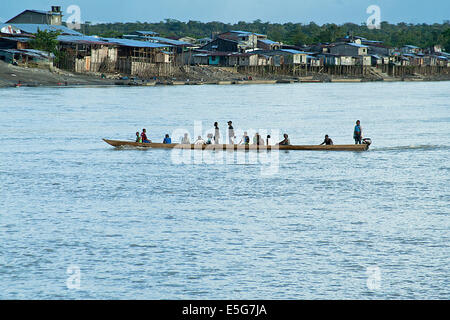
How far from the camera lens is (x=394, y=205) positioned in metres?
26.7

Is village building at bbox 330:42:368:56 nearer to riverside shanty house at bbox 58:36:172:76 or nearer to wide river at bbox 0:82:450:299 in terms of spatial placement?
riverside shanty house at bbox 58:36:172:76

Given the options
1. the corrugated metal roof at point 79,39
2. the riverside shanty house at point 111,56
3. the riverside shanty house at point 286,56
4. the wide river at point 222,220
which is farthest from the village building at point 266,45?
the wide river at point 222,220

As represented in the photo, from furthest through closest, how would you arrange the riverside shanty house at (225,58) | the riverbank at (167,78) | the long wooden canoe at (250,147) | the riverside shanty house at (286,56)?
the riverside shanty house at (286,56), the riverside shanty house at (225,58), the riverbank at (167,78), the long wooden canoe at (250,147)

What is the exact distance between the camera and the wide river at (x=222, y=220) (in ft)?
60.4

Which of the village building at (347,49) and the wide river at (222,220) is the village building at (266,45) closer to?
the village building at (347,49)

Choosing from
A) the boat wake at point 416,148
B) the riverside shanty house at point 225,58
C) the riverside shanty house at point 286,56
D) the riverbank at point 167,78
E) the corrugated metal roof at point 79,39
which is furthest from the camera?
the riverside shanty house at point 286,56

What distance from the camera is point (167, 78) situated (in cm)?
11500

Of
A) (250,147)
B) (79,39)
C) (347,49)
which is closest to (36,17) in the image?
(79,39)

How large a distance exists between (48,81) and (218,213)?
2833 inches

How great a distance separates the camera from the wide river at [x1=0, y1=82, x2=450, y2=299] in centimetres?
1841

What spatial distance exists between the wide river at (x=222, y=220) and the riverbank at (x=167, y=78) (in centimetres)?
4351

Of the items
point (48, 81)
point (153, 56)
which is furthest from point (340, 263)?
point (153, 56)

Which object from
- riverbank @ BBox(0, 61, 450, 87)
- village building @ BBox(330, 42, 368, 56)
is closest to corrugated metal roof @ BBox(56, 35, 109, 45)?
riverbank @ BBox(0, 61, 450, 87)

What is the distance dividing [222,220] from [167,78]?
9237 cm
